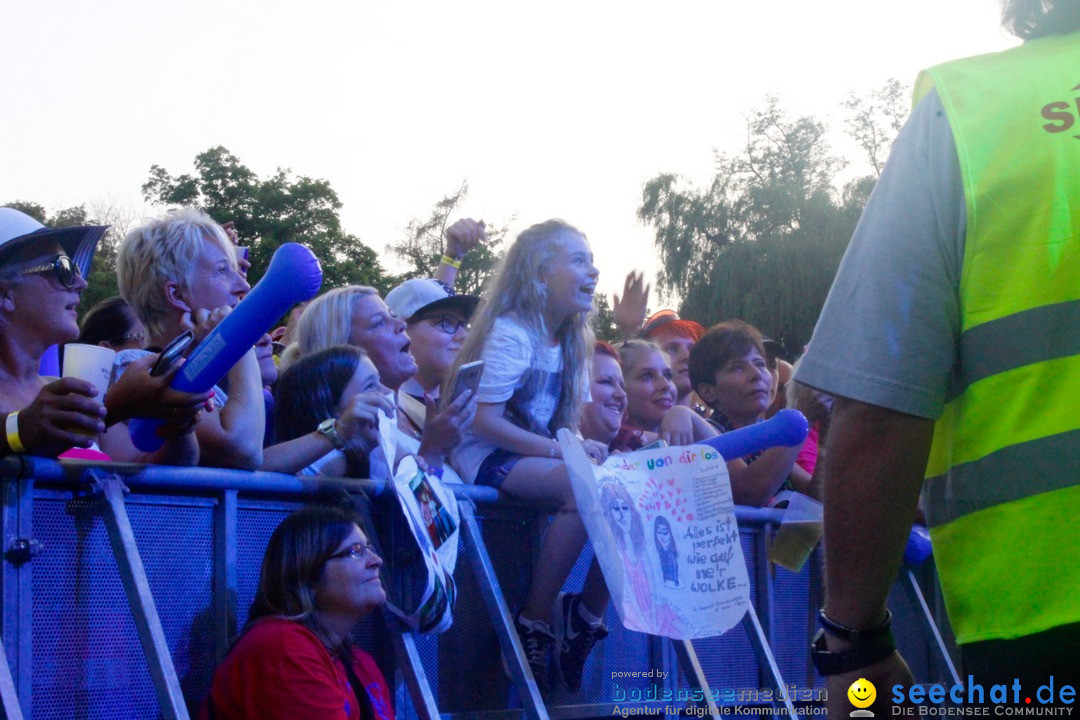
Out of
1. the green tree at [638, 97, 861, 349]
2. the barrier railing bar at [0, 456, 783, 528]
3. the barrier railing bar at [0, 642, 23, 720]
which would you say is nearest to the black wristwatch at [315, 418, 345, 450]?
the barrier railing bar at [0, 456, 783, 528]

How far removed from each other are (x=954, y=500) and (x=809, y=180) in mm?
33310

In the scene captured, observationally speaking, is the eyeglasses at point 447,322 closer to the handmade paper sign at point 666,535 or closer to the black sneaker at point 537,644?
the handmade paper sign at point 666,535

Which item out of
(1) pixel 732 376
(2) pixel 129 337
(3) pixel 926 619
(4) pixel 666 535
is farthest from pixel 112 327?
(3) pixel 926 619

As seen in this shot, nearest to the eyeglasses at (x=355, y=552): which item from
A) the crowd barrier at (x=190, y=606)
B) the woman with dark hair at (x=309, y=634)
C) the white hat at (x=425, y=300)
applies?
the woman with dark hair at (x=309, y=634)

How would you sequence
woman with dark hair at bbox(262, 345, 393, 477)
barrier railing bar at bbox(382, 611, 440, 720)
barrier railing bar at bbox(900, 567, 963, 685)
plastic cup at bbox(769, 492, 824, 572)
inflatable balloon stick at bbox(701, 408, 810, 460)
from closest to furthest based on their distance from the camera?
1. barrier railing bar at bbox(382, 611, 440, 720)
2. woman with dark hair at bbox(262, 345, 393, 477)
3. inflatable balloon stick at bbox(701, 408, 810, 460)
4. plastic cup at bbox(769, 492, 824, 572)
5. barrier railing bar at bbox(900, 567, 963, 685)

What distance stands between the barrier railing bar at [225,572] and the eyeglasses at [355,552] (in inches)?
11.0

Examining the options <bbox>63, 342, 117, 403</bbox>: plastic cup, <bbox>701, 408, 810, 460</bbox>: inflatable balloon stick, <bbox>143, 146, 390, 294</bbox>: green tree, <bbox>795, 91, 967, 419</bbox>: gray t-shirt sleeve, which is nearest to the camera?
<bbox>795, 91, 967, 419</bbox>: gray t-shirt sleeve

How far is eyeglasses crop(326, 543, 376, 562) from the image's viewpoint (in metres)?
3.49

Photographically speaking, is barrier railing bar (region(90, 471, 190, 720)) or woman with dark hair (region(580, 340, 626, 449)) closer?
barrier railing bar (region(90, 471, 190, 720))

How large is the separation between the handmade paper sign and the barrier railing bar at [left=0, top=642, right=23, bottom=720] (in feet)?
6.61

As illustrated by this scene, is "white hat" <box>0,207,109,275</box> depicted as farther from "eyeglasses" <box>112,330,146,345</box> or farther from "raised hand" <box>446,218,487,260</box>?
"raised hand" <box>446,218,487,260</box>

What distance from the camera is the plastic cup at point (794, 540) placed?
547cm

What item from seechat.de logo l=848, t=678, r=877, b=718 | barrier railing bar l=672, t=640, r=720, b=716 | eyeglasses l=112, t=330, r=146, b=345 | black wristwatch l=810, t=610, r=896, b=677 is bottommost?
barrier railing bar l=672, t=640, r=720, b=716

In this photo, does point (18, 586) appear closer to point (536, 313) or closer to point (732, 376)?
point (536, 313)
